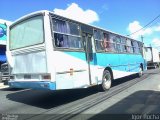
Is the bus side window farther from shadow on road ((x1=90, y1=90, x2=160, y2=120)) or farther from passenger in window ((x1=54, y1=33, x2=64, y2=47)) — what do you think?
passenger in window ((x1=54, y1=33, x2=64, y2=47))

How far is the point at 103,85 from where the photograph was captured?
13195 millimetres

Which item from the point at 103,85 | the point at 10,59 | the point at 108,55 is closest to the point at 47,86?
the point at 10,59

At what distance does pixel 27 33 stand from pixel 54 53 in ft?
→ 5.63

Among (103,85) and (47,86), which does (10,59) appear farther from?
(103,85)

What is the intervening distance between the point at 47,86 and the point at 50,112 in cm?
92

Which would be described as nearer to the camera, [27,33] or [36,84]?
[36,84]

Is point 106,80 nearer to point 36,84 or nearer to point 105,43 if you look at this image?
point 105,43

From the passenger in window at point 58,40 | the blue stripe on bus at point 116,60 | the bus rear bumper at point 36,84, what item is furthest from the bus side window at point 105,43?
the bus rear bumper at point 36,84

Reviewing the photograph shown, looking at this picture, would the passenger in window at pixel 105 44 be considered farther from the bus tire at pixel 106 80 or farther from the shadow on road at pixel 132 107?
the shadow on road at pixel 132 107

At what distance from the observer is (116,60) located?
15180mm

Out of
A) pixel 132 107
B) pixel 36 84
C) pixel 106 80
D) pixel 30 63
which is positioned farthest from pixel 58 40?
pixel 106 80

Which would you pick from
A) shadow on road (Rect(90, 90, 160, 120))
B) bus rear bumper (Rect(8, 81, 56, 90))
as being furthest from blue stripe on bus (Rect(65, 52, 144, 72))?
shadow on road (Rect(90, 90, 160, 120))

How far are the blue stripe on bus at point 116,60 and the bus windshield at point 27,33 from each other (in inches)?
52.9

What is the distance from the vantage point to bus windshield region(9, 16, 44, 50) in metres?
9.75
